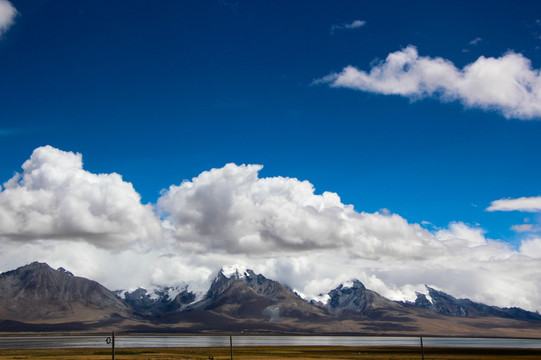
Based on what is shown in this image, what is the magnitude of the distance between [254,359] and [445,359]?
53.8 meters

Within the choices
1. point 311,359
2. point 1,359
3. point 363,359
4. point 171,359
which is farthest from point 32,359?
point 363,359

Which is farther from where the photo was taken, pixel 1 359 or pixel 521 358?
pixel 521 358

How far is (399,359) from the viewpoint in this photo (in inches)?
5901

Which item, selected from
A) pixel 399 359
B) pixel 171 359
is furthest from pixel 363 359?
pixel 171 359

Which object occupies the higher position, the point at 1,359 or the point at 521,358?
the point at 1,359

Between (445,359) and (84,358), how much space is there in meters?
102

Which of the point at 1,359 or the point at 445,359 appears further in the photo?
the point at 445,359

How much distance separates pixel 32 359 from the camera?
477 feet

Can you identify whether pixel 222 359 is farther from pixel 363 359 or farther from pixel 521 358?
pixel 521 358

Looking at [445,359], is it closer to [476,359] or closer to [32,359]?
[476,359]

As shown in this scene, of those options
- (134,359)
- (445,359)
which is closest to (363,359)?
(445,359)

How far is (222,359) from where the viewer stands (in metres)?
142

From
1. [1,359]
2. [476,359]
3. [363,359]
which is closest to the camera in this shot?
[1,359]

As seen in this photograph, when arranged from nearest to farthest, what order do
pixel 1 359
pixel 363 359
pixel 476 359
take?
pixel 1 359
pixel 363 359
pixel 476 359
